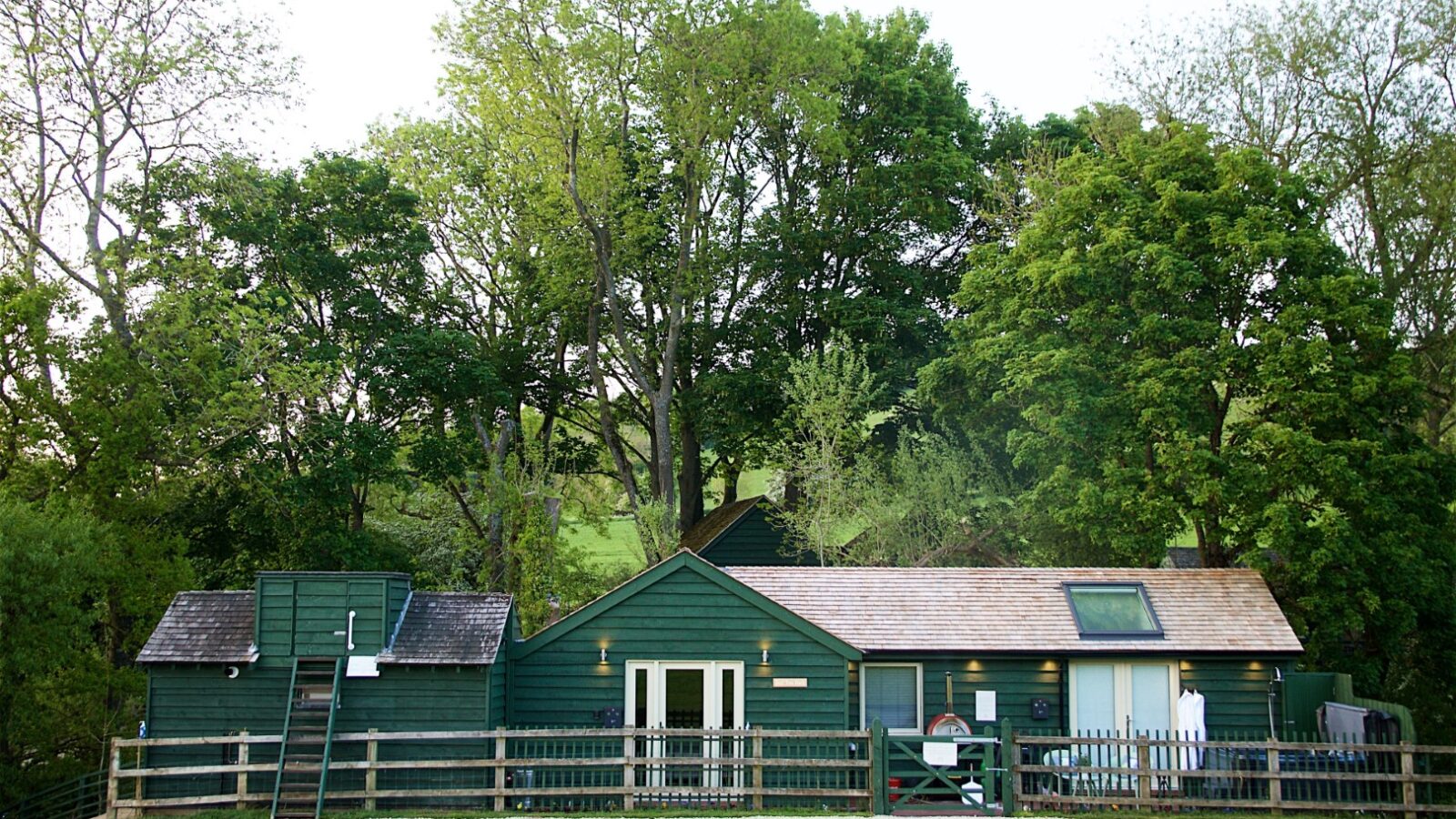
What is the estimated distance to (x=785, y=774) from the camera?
16203mm

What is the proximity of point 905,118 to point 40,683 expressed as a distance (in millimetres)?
25761

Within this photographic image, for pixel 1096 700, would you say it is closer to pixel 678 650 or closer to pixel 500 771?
pixel 678 650

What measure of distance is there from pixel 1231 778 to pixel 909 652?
4.67 m

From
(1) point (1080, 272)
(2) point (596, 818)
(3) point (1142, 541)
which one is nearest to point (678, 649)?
(2) point (596, 818)

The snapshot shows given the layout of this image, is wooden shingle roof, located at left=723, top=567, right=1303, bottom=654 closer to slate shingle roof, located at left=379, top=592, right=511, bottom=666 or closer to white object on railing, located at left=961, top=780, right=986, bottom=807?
white object on railing, located at left=961, top=780, right=986, bottom=807

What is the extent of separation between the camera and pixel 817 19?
33.6 meters

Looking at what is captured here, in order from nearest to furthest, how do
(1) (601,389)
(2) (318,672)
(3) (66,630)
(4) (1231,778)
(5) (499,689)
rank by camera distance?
(4) (1231,778)
(2) (318,672)
(5) (499,689)
(3) (66,630)
(1) (601,389)

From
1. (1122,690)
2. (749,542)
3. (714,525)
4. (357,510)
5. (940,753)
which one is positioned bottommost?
(940,753)

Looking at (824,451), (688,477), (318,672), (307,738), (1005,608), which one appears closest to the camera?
(307,738)

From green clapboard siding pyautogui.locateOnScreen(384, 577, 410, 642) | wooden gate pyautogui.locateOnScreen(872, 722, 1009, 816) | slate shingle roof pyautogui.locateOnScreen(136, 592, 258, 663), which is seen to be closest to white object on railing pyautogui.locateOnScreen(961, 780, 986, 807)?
wooden gate pyautogui.locateOnScreen(872, 722, 1009, 816)

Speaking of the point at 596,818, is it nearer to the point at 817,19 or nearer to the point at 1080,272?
the point at 1080,272

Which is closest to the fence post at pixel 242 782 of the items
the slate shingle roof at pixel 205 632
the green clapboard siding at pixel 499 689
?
the slate shingle roof at pixel 205 632

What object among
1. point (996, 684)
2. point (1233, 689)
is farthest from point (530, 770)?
point (1233, 689)

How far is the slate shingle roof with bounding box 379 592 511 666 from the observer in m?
16.1
